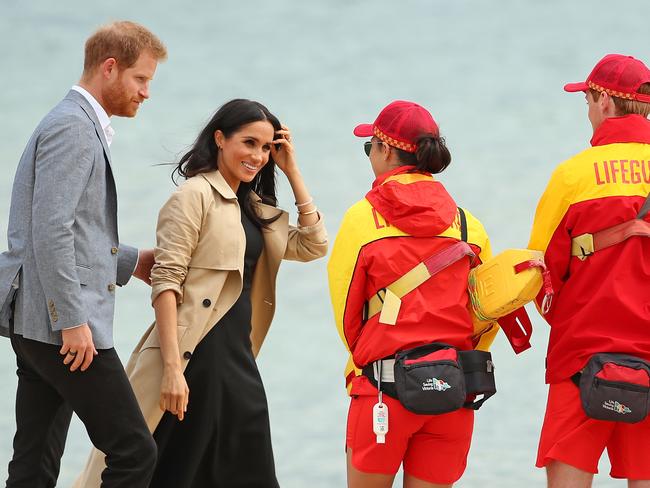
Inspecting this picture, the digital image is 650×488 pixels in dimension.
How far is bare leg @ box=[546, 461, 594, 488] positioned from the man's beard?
152cm

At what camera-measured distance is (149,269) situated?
355cm

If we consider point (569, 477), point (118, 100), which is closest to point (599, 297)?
point (569, 477)

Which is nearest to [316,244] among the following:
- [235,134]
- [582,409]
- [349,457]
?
[235,134]

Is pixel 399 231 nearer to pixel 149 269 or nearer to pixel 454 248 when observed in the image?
pixel 454 248

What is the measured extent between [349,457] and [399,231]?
2.11 feet

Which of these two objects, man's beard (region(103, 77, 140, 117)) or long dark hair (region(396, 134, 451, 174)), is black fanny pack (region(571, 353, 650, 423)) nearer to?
long dark hair (region(396, 134, 451, 174))

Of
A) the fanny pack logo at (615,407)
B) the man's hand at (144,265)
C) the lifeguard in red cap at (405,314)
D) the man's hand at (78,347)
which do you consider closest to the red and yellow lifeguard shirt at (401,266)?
the lifeguard in red cap at (405,314)

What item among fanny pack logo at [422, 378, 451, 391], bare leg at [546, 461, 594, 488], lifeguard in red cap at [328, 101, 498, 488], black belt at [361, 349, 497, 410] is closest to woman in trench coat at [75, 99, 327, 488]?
lifeguard in red cap at [328, 101, 498, 488]

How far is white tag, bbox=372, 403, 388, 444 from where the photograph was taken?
331 cm

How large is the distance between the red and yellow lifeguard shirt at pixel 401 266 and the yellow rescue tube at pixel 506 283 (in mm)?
52

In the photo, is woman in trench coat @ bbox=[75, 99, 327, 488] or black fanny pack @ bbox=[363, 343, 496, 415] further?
woman in trench coat @ bbox=[75, 99, 327, 488]

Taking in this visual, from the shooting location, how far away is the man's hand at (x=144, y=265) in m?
3.51

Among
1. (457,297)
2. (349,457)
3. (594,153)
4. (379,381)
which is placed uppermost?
(594,153)

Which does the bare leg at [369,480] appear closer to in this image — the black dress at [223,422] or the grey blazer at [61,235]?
the black dress at [223,422]
